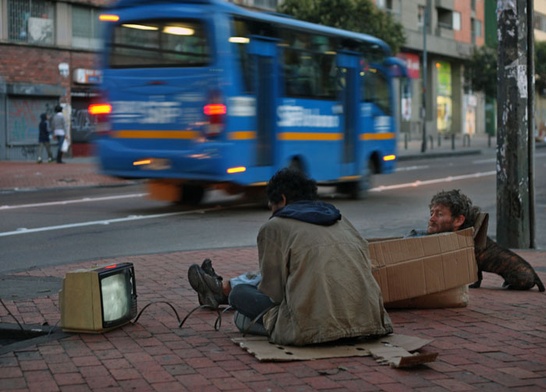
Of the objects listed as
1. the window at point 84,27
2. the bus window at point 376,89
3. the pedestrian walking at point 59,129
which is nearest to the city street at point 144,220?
the bus window at point 376,89

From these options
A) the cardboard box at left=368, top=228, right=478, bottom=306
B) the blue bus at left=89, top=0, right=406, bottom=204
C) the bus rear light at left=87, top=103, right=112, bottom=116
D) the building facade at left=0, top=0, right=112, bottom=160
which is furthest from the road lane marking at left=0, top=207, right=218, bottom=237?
the building facade at left=0, top=0, right=112, bottom=160

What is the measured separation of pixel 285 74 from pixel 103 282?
1149 centimetres

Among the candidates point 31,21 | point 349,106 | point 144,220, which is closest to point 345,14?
point 31,21

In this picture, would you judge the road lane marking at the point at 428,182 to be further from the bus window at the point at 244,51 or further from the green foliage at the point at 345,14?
the green foliage at the point at 345,14

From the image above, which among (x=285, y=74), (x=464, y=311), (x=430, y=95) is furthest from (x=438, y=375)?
(x=430, y=95)

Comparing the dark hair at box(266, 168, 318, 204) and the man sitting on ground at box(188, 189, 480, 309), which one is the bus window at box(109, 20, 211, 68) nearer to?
the man sitting on ground at box(188, 189, 480, 309)

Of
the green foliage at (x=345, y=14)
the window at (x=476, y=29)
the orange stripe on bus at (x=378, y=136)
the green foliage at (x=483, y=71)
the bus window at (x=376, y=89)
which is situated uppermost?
the window at (x=476, y=29)

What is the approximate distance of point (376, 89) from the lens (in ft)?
68.4

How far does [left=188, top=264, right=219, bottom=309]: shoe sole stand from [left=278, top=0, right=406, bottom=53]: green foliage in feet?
107

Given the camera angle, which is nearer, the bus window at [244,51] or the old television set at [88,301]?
the old television set at [88,301]

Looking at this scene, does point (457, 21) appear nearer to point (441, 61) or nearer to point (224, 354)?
point (441, 61)

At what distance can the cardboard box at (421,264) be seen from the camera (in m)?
7.09

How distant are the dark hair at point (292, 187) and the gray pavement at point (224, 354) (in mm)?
960

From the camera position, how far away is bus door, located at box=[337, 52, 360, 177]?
19.5m
